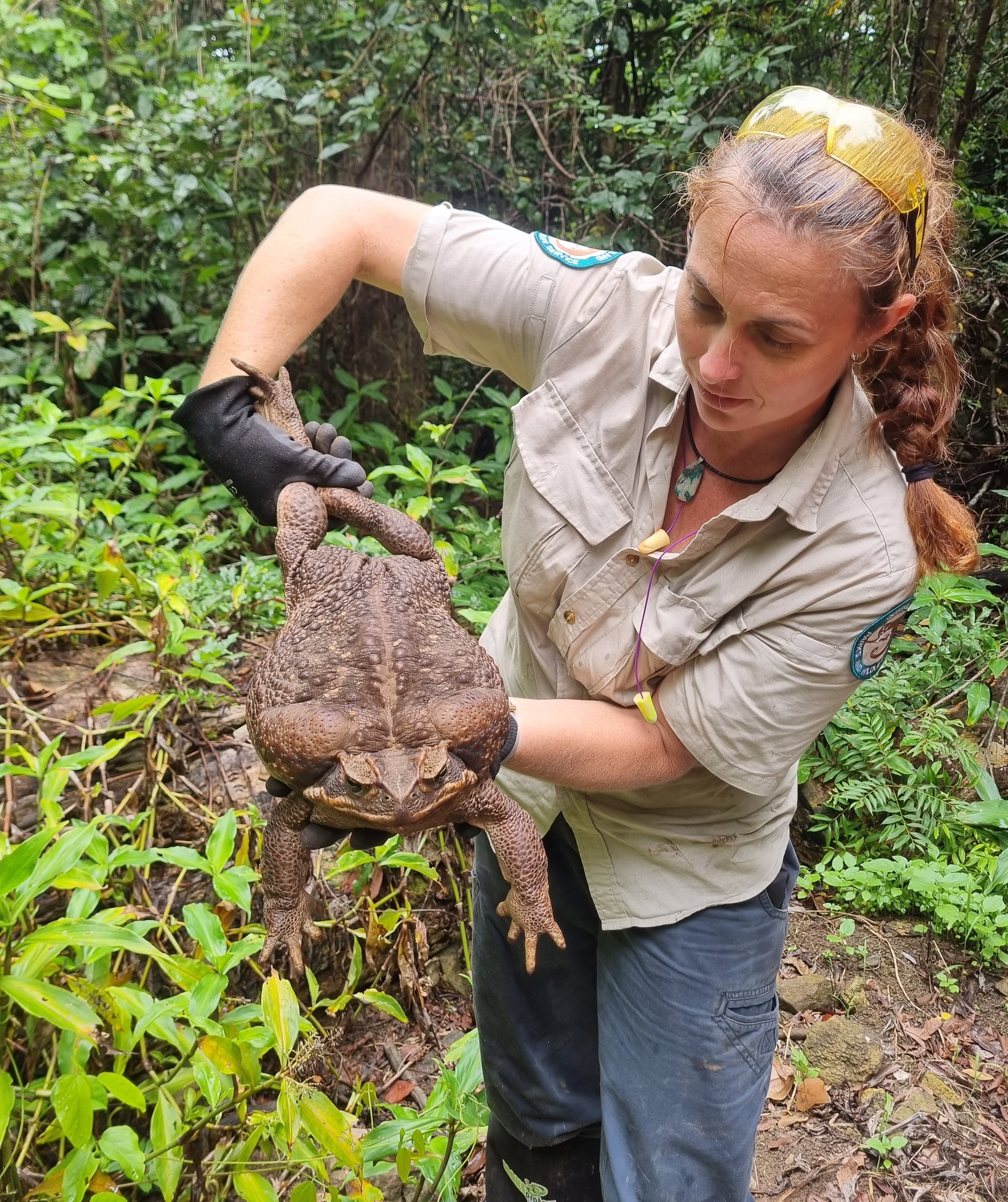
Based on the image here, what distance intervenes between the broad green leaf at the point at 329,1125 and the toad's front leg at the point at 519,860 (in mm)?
617

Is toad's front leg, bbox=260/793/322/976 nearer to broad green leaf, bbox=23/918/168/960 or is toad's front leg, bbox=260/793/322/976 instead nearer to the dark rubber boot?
broad green leaf, bbox=23/918/168/960

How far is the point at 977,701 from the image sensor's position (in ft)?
13.8

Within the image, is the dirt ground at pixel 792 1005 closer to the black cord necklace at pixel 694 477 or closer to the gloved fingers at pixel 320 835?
the gloved fingers at pixel 320 835

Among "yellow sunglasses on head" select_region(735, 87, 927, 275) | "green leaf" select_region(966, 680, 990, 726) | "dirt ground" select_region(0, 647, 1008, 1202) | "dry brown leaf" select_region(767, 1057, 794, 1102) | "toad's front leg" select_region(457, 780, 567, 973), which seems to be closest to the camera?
"yellow sunglasses on head" select_region(735, 87, 927, 275)

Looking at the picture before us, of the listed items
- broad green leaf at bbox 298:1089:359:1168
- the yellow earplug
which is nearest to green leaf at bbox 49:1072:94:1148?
broad green leaf at bbox 298:1089:359:1168

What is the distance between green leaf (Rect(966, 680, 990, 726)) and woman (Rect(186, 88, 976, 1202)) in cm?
216

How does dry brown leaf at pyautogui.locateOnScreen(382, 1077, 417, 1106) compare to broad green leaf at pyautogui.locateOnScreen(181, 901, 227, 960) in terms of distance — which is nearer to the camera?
broad green leaf at pyautogui.locateOnScreen(181, 901, 227, 960)

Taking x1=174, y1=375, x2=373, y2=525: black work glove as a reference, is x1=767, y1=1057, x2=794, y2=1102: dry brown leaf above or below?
below

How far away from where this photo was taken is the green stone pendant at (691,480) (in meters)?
2.27

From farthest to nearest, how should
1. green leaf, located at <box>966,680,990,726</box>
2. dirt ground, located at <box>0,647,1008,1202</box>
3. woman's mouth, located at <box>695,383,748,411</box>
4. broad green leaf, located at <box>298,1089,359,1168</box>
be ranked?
green leaf, located at <box>966,680,990,726</box>, dirt ground, located at <box>0,647,1008,1202</box>, broad green leaf, located at <box>298,1089,359,1168</box>, woman's mouth, located at <box>695,383,748,411</box>

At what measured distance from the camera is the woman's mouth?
1938 millimetres

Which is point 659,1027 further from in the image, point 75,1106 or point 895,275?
point 895,275

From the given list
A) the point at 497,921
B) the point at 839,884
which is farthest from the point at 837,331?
the point at 839,884

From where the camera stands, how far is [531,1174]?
2.83 meters
